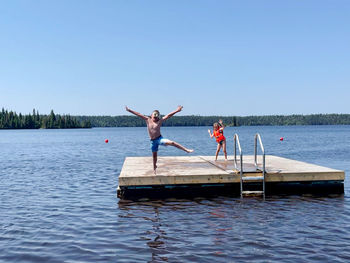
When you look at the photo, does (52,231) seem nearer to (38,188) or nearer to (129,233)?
(129,233)

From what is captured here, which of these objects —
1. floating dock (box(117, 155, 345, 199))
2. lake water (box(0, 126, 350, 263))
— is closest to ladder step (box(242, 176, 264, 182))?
floating dock (box(117, 155, 345, 199))

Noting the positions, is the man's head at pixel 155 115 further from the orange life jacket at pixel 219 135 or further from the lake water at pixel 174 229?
the orange life jacket at pixel 219 135

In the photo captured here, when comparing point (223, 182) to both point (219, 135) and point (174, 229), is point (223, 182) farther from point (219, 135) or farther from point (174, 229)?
point (219, 135)

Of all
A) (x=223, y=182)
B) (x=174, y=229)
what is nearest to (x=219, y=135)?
(x=223, y=182)

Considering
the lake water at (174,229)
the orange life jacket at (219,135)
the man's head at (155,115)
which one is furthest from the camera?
the orange life jacket at (219,135)

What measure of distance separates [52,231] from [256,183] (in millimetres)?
7169

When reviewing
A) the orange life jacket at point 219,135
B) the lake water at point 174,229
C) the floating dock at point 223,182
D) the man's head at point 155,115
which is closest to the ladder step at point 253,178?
the floating dock at point 223,182

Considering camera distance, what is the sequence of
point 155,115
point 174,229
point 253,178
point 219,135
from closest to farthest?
point 174,229, point 155,115, point 253,178, point 219,135

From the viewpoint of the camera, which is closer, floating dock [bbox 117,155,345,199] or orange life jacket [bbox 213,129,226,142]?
floating dock [bbox 117,155,345,199]

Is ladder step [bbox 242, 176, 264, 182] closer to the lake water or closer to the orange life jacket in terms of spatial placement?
the lake water

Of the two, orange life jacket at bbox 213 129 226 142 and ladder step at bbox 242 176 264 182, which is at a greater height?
orange life jacket at bbox 213 129 226 142

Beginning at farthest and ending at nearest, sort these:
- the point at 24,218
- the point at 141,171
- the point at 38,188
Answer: the point at 38,188, the point at 141,171, the point at 24,218

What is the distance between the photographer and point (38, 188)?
18.2 m

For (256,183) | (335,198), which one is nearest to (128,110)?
(256,183)
